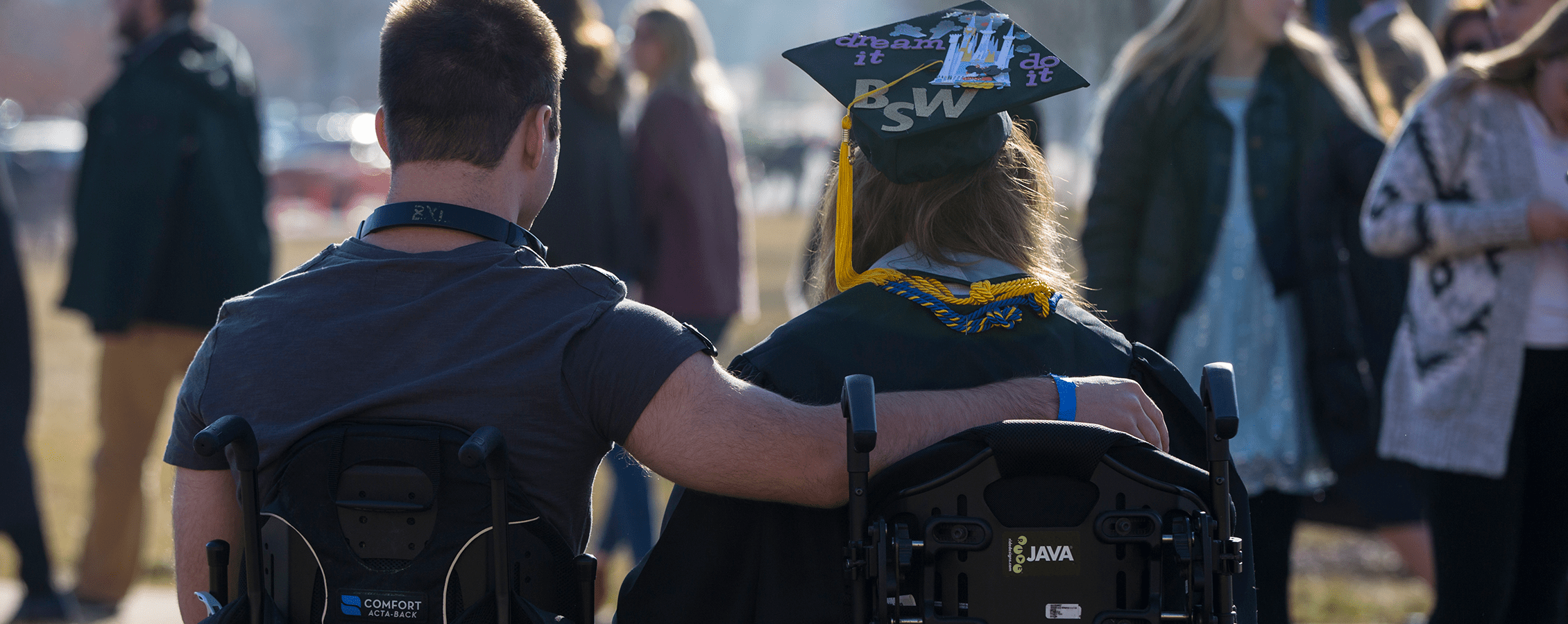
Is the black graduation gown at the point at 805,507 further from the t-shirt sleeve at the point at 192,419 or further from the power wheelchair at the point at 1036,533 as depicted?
the t-shirt sleeve at the point at 192,419

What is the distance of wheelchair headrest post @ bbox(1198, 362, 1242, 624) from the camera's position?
1.81m

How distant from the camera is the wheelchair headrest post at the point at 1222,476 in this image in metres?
1.81

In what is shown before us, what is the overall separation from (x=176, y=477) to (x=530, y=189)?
68 centimetres

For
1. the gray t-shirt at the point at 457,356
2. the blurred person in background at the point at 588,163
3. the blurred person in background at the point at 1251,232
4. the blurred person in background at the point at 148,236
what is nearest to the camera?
the gray t-shirt at the point at 457,356

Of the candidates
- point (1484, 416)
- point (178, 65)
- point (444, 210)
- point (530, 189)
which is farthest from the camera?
point (178, 65)

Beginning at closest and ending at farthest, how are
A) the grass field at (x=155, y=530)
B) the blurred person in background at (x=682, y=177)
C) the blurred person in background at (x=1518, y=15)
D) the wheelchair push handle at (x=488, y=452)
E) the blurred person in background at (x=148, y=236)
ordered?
1. the wheelchair push handle at (x=488, y=452)
2. the blurred person in background at (x=1518, y=15)
3. the blurred person in background at (x=148, y=236)
4. the grass field at (x=155, y=530)
5. the blurred person in background at (x=682, y=177)

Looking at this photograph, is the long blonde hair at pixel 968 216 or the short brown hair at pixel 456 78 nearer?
the short brown hair at pixel 456 78

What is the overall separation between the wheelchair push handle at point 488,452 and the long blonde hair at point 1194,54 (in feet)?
8.78

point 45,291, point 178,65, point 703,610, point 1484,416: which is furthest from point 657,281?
point 45,291

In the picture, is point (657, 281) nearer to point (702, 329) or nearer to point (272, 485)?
point (702, 329)

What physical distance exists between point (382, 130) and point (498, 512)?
667 millimetres

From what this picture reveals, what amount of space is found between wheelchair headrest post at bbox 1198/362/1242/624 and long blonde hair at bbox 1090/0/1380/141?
88.3 inches

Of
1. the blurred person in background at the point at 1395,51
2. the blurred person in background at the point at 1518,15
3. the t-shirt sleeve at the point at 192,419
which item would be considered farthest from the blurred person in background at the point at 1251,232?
the t-shirt sleeve at the point at 192,419

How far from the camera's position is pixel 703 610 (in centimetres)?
213
